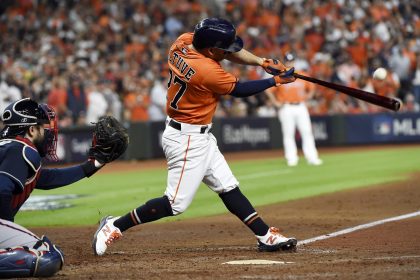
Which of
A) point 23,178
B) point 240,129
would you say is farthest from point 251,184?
point 23,178

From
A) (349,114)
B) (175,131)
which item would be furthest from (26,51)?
(175,131)

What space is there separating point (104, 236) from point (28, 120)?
4.90 feet

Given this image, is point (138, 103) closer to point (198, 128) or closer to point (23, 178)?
point (198, 128)

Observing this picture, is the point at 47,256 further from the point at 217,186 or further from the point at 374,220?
the point at 374,220

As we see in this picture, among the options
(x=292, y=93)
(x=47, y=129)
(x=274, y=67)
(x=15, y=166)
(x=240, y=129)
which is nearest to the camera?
(x=15, y=166)

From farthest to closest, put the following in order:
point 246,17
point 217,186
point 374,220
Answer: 1. point 246,17
2. point 374,220
3. point 217,186

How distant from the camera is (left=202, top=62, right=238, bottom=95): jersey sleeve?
756 centimetres

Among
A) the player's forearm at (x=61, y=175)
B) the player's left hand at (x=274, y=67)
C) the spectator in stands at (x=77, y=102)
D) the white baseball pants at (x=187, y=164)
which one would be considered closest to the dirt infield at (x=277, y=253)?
the white baseball pants at (x=187, y=164)

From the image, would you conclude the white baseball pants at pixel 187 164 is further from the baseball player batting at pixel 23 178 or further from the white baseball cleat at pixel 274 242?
the baseball player batting at pixel 23 178

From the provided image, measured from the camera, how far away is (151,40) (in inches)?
1015

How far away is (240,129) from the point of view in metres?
22.7

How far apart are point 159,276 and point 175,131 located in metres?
1.78

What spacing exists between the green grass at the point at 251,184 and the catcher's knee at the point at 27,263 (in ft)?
9.94

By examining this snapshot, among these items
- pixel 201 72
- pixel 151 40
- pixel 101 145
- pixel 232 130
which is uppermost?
pixel 201 72
